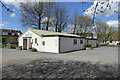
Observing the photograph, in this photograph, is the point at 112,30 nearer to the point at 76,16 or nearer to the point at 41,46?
the point at 76,16

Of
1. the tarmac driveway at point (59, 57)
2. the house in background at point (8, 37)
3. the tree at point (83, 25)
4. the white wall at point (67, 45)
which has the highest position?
the tree at point (83, 25)

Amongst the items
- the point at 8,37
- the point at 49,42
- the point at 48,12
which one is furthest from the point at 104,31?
the point at 8,37

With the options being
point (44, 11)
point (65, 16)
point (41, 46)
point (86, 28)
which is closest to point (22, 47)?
point (41, 46)

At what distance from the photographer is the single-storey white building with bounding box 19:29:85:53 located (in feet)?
46.8

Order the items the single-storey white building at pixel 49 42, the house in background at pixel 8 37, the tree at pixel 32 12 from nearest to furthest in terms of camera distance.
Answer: the single-storey white building at pixel 49 42 → the tree at pixel 32 12 → the house in background at pixel 8 37

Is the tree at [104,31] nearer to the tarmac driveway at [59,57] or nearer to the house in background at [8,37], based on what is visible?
the tarmac driveway at [59,57]

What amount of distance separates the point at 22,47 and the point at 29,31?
371 centimetres

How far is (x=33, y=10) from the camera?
2625 centimetres

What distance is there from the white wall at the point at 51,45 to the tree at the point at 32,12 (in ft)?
45.7

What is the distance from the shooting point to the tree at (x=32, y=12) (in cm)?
2570

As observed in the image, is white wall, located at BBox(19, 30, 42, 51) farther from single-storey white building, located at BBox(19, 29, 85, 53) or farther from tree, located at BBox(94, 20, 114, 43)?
tree, located at BBox(94, 20, 114, 43)

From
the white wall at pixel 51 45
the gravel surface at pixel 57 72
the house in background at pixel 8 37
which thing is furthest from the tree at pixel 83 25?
the gravel surface at pixel 57 72

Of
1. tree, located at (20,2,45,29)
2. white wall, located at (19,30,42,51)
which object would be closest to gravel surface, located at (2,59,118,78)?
white wall, located at (19,30,42,51)

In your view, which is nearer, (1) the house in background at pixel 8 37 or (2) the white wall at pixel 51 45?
(2) the white wall at pixel 51 45
